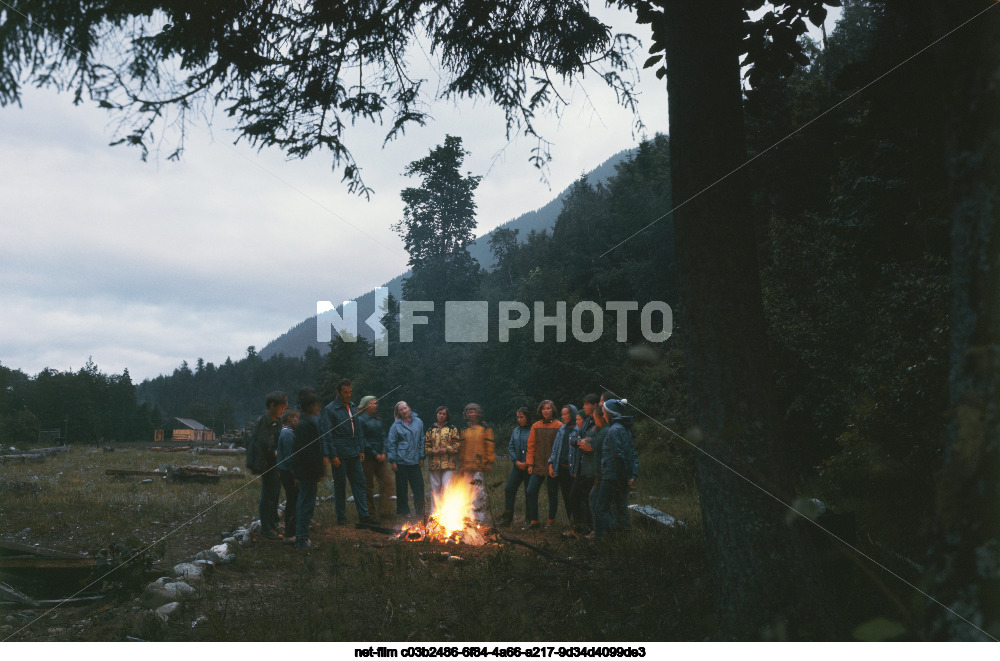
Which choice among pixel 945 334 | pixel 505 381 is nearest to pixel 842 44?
pixel 505 381

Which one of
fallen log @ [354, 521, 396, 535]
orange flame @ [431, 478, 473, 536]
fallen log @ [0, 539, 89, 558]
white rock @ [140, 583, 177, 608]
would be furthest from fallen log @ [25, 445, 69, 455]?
white rock @ [140, 583, 177, 608]

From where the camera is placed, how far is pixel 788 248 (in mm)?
16984

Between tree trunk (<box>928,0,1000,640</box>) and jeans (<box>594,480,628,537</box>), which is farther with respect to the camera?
jeans (<box>594,480,628,537</box>)

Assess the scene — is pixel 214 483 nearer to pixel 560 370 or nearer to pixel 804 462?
pixel 560 370

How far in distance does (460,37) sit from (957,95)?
383 centimetres

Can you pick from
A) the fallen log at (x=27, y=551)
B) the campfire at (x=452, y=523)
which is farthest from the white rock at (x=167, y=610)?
the campfire at (x=452, y=523)

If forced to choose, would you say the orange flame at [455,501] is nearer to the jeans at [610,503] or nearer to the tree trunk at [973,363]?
the jeans at [610,503]

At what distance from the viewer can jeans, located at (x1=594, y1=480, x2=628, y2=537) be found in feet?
23.2

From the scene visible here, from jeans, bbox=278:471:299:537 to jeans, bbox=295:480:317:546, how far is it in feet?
1.35

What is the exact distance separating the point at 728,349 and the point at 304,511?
5.84 m

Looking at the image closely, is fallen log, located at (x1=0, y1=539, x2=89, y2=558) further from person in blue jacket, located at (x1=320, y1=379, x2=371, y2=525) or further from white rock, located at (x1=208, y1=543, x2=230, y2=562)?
person in blue jacket, located at (x1=320, y1=379, x2=371, y2=525)

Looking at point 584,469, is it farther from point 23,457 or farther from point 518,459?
point 23,457

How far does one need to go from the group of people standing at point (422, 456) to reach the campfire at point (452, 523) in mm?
132

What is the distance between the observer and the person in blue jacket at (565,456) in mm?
8727
